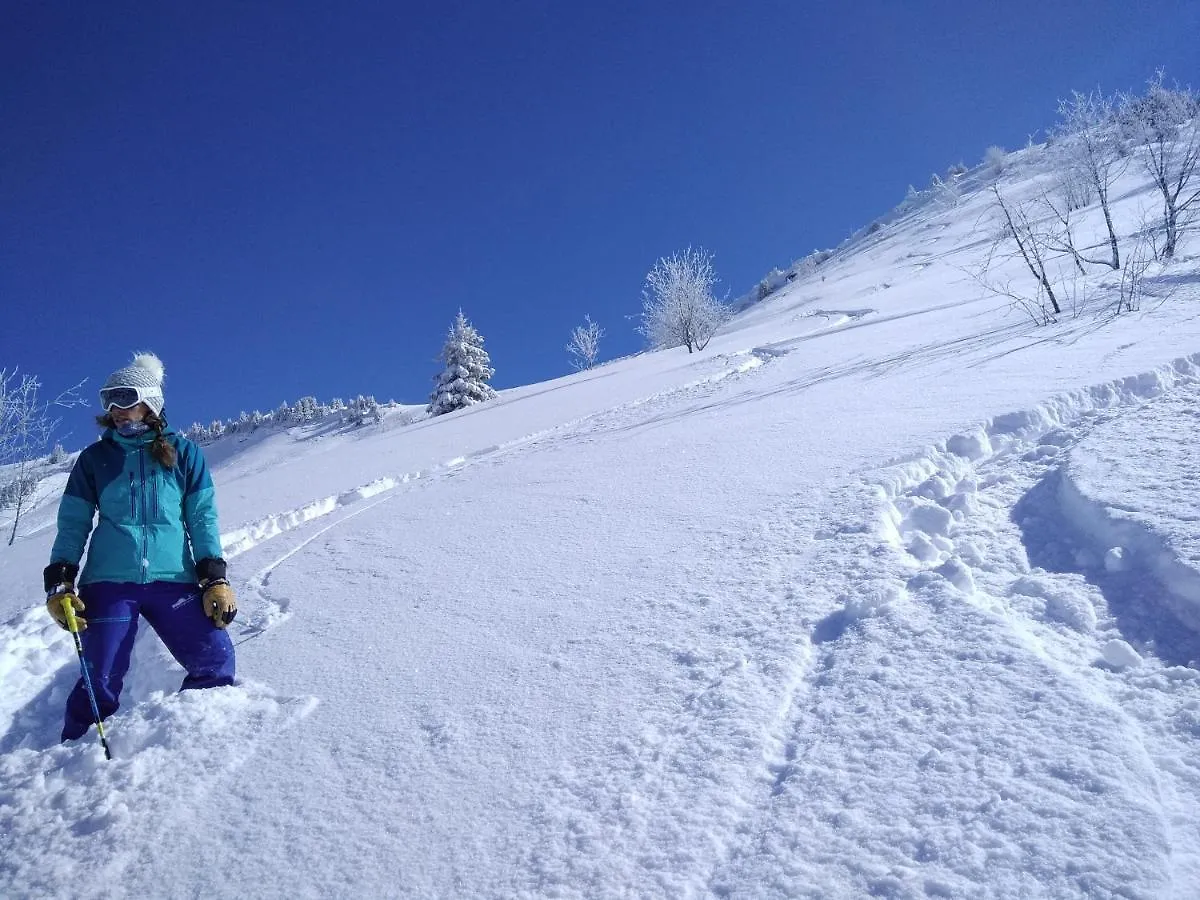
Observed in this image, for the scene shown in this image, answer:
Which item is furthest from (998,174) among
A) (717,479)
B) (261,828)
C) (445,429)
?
(261,828)

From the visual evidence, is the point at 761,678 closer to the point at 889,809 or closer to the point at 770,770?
the point at 770,770

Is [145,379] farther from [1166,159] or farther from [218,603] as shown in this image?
[1166,159]

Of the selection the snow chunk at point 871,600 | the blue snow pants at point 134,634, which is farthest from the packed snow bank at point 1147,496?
the blue snow pants at point 134,634

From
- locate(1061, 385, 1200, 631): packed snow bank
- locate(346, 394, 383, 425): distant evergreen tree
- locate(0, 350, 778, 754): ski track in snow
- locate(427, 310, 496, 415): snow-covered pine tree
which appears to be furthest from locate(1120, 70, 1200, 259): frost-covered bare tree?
locate(346, 394, 383, 425): distant evergreen tree

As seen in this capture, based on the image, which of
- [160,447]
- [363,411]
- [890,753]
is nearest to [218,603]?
[160,447]

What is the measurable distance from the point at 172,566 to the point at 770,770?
2.67m

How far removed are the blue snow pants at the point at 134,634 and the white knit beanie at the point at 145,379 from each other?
851mm

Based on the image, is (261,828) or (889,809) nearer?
(889,809)

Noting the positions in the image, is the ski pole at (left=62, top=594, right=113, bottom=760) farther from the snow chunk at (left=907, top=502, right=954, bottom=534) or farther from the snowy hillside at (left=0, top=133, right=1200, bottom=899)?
the snow chunk at (left=907, top=502, right=954, bottom=534)

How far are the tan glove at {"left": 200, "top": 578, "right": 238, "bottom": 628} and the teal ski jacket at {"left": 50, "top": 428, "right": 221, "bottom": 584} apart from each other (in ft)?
0.57

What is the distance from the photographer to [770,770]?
169 centimetres

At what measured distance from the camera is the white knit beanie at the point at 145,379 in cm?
282

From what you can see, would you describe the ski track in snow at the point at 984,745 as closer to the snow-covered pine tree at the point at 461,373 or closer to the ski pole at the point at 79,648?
the ski pole at the point at 79,648

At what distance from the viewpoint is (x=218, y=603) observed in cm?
272
